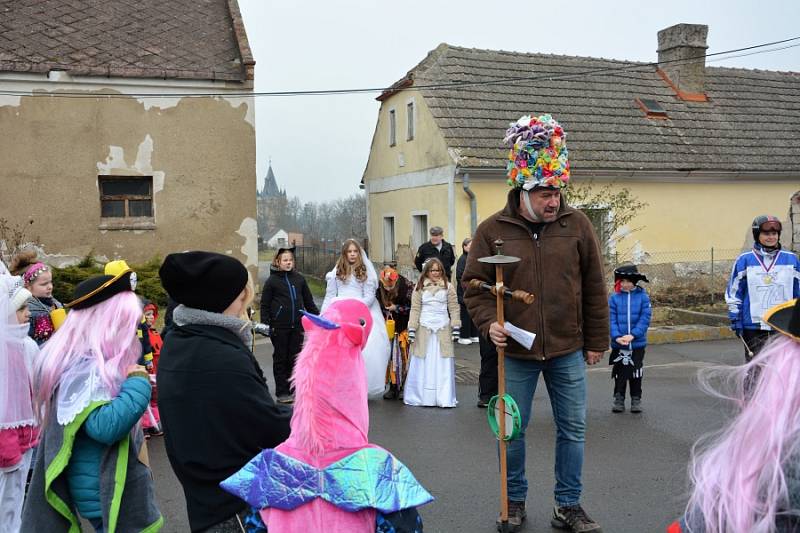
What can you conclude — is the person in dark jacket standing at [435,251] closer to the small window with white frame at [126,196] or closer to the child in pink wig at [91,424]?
the small window with white frame at [126,196]

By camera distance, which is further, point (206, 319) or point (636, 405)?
point (636, 405)

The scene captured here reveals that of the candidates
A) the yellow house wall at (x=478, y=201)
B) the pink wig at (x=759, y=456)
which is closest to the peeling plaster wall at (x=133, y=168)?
the yellow house wall at (x=478, y=201)

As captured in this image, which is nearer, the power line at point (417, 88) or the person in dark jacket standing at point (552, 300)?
the person in dark jacket standing at point (552, 300)

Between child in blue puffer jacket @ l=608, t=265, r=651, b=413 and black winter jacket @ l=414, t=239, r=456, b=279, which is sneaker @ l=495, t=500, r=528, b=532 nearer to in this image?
child in blue puffer jacket @ l=608, t=265, r=651, b=413

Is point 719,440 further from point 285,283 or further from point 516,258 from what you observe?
point 285,283

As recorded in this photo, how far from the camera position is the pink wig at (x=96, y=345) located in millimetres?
3244

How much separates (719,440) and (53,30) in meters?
17.5

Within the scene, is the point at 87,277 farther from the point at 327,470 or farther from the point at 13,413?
the point at 327,470

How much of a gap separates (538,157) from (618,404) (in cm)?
437

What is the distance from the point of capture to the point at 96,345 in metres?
3.27

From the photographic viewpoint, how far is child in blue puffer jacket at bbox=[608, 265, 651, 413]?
7910 millimetres

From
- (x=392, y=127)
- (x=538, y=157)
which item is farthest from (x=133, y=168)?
(x=538, y=157)

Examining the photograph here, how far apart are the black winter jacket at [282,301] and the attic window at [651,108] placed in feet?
48.2

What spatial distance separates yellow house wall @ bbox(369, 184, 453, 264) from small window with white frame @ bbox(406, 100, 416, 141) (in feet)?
4.71
